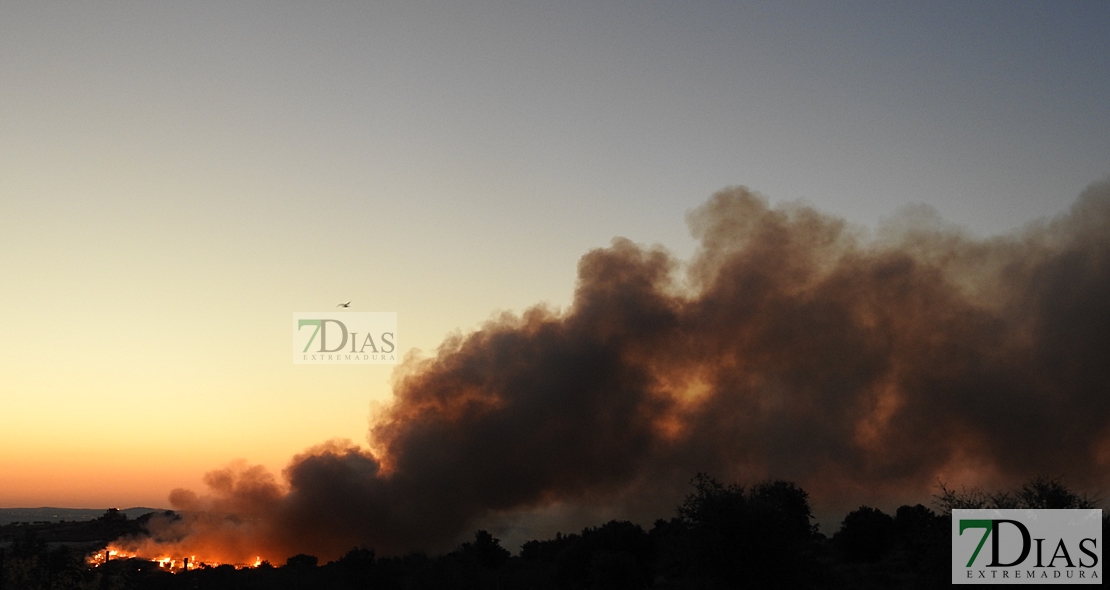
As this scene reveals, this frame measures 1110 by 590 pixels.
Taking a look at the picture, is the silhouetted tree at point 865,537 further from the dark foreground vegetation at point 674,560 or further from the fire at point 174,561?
the fire at point 174,561

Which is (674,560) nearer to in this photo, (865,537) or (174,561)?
(865,537)

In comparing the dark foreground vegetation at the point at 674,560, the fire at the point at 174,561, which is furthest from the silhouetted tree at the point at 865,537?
the fire at the point at 174,561

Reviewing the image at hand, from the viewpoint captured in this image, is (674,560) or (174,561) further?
(174,561)

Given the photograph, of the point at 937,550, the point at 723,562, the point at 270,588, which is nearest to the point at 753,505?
the point at 723,562

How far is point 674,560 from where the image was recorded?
3969cm

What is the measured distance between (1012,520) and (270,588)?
4285cm

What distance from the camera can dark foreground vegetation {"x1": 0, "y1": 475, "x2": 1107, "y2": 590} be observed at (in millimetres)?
36031

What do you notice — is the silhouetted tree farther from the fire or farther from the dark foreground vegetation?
the fire

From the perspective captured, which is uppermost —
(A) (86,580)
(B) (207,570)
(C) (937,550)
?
(C) (937,550)

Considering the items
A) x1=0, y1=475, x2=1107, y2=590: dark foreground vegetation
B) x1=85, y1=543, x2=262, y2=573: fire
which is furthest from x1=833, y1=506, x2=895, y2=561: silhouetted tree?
x1=85, y1=543, x2=262, y2=573: fire

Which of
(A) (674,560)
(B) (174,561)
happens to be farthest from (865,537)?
(B) (174,561)

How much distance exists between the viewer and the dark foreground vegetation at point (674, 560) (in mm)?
36031

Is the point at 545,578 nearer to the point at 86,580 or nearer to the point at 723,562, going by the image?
the point at 723,562

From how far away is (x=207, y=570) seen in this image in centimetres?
6881
